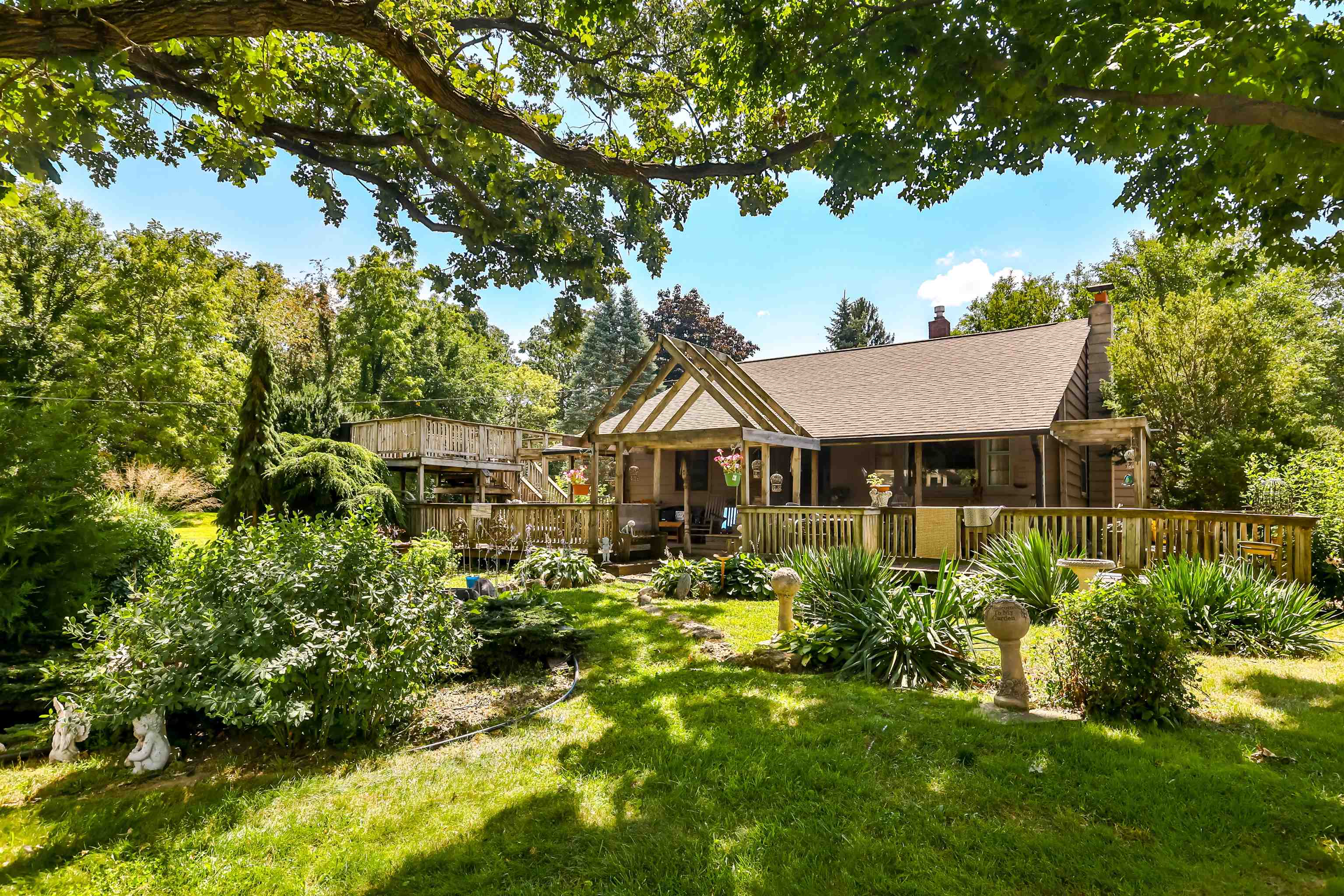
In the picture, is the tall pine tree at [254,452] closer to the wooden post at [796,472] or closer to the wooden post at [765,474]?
the wooden post at [765,474]

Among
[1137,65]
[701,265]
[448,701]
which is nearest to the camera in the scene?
[1137,65]

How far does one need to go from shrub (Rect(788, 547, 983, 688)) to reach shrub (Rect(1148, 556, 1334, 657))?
7.31 ft

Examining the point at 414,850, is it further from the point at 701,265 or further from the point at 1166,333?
the point at 701,265

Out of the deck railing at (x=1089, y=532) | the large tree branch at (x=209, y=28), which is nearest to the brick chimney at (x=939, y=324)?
the deck railing at (x=1089, y=532)

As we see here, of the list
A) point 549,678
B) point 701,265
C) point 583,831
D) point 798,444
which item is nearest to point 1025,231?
point 701,265

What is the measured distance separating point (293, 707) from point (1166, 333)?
63.0 ft

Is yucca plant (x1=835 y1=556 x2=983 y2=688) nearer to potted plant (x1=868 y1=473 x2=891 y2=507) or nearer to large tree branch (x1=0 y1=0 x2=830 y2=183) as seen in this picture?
potted plant (x1=868 y1=473 x2=891 y2=507)

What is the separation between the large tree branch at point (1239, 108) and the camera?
320cm

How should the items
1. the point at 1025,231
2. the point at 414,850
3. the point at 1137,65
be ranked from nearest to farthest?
the point at 414,850 → the point at 1137,65 → the point at 1025,231

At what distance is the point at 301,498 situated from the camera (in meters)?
14.8

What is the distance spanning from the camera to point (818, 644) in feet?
21.5

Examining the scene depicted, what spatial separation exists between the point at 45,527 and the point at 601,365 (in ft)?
132

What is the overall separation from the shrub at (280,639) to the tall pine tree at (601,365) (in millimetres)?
38873

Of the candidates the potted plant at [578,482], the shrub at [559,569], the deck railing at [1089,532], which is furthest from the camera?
the potted plant at [578,482]
